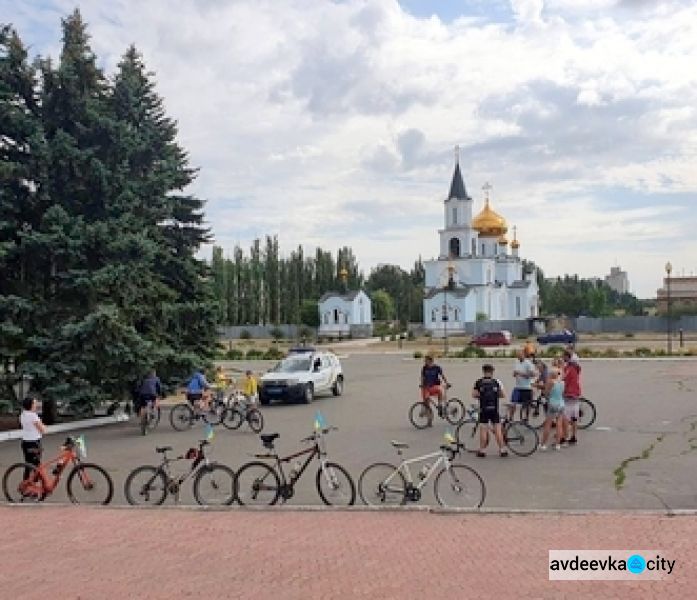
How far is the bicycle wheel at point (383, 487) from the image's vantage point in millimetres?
10102

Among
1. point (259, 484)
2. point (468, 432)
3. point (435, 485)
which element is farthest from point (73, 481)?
point (468, 432)

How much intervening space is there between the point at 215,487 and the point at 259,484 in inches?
23.8

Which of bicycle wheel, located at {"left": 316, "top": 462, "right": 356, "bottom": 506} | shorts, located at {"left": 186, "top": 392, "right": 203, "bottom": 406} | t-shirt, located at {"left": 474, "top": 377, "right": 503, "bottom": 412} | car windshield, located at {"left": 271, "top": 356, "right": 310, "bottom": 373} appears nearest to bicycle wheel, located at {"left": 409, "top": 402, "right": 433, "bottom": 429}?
t-shirt, located at {"left": 474, "top": 377, "right": 503, "bottom": 412}

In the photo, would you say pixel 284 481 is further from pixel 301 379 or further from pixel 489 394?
pixel 301 379

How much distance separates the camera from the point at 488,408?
1347 centimetres

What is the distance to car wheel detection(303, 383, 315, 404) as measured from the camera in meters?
23.8

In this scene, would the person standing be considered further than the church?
No

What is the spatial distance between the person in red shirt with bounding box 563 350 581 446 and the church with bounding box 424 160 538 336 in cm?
7084

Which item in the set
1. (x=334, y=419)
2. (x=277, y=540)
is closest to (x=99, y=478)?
(x=277, y=540)

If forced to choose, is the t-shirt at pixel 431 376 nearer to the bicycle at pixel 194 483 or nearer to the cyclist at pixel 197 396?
the cyclist at pixel 197 396

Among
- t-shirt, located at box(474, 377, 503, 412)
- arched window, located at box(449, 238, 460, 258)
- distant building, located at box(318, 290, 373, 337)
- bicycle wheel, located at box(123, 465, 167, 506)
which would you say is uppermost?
arched window, located at box(449, 238, 460, 258)

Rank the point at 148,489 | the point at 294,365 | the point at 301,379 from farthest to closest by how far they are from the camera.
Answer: the point at 294,365 → the point at 301,379 → the point at 148,489

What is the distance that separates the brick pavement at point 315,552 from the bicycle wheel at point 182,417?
8.53 meters

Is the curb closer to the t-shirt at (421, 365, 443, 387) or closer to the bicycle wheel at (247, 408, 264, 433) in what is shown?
the bicycle wheel at (247, 408, 264, 433)
